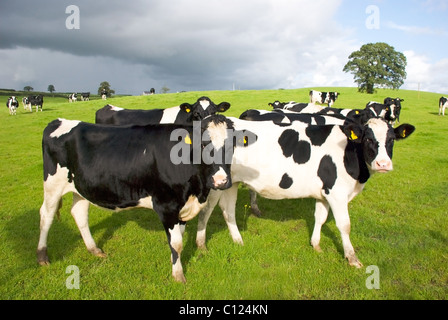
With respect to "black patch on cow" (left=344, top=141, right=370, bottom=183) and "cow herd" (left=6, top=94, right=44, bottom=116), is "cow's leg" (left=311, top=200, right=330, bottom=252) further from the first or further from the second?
"cow herd" (left=6, top=94, right=44, bottom=116)

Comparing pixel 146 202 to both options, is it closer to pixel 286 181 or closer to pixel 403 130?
pixel 286 181

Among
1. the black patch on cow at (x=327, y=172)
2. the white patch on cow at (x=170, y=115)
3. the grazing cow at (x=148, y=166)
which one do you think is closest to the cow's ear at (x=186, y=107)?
the white patch on cow at (x=170, y=115)

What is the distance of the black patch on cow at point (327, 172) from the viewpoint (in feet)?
16.6

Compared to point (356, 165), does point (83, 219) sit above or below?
below

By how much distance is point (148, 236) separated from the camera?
19.8 ft

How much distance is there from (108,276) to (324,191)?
11.7 feet

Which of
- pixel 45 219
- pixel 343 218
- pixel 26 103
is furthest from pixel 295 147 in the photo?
pixel 26 103

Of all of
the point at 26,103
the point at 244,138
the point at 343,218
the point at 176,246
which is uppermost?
the point at 26,103

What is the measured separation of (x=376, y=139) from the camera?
15.3 ft

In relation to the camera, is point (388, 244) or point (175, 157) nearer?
point (175, 157)

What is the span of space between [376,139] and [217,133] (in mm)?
2342
